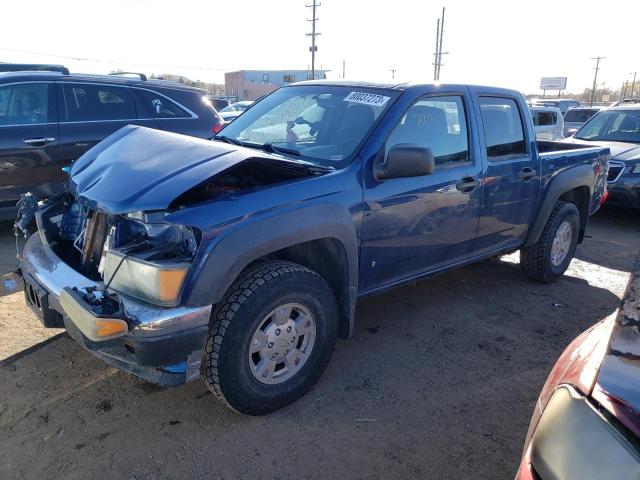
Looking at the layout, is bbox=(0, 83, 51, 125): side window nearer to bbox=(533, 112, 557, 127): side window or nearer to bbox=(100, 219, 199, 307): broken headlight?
bbox=(100, 219, 199, 307): broken headlight

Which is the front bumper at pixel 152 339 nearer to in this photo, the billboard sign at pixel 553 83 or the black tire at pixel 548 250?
the black tire at pixel 548 250

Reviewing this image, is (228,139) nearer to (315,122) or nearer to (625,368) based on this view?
(315,122)

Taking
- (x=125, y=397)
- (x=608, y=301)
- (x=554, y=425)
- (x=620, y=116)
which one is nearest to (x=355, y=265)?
(x=125, y=397)

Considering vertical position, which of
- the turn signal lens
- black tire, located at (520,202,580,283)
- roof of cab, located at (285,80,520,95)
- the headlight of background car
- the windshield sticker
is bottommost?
black tire, located at (520,202,580,283)

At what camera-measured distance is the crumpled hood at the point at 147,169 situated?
8.13 feet

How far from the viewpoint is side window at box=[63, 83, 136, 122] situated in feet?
19.2

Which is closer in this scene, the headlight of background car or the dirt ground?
the headlight of background car

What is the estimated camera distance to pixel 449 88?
3.73 meters

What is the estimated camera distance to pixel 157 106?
6.51m

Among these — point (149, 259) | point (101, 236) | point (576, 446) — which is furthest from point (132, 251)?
point (576, 446)

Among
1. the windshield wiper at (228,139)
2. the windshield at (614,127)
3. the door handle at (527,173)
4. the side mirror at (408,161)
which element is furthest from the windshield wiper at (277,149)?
the windshield at (614,127)

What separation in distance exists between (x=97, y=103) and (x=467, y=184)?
4.58 m

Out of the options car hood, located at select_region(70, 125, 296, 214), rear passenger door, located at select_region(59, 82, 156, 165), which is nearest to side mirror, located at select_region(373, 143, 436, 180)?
car hood, located at select_region(70, 125, 296, 214)

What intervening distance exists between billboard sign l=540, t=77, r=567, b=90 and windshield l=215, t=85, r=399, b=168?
7152 cm
